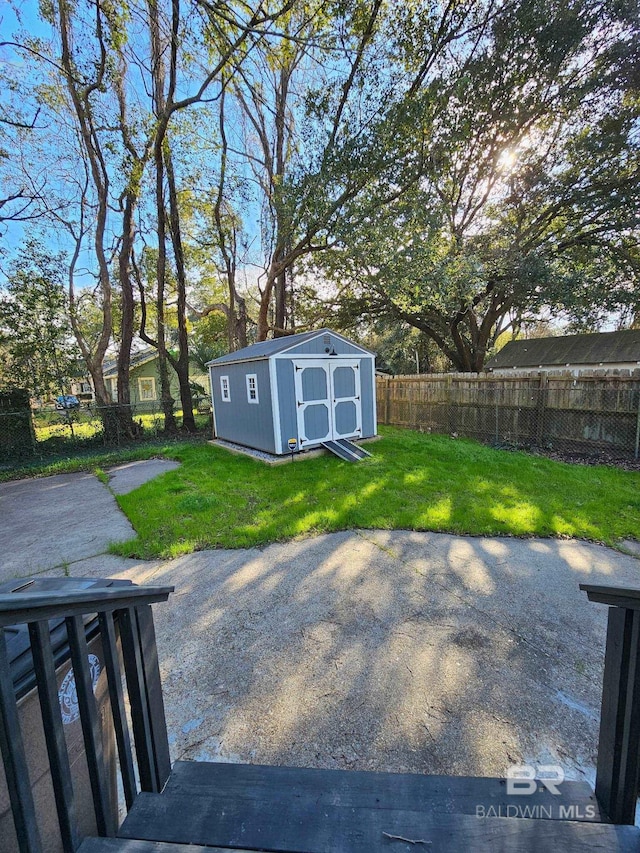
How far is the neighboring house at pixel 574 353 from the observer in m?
13.2

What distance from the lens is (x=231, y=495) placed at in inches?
215

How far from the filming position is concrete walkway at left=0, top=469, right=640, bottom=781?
5.62ft

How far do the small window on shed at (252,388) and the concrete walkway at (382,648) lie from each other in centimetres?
447

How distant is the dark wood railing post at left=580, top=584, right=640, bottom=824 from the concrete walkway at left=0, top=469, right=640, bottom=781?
0.45 meters

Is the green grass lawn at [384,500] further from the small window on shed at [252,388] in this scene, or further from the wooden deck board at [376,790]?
the wooden deck board at [376,790]

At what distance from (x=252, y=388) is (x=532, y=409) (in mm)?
5994

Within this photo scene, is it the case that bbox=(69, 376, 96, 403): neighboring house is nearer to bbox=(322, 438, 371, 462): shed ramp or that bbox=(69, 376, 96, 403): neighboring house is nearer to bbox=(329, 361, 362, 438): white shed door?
bbox=(329, 361, 362, 438): white shed door

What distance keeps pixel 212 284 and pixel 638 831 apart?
19.5 metres

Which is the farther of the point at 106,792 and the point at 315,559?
the point at 315,559

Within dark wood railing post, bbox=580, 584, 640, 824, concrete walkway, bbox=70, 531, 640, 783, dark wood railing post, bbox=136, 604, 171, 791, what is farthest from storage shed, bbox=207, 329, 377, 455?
dark wood railing post, bbox=580, 584, 640, 824

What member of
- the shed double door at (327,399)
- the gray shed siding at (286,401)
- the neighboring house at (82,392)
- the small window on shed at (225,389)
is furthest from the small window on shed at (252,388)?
the neighboring house at (82,392)

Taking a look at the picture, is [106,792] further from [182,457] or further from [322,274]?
[322,274]

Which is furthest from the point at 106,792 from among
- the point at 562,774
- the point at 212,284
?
the point at 212,284

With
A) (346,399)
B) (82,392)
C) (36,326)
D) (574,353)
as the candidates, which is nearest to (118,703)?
(346,399)
